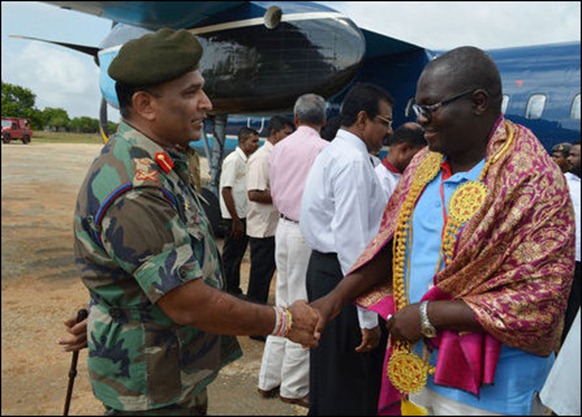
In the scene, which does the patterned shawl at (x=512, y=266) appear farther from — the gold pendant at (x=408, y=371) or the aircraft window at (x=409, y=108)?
the aircraft window at (x=409, y=108)

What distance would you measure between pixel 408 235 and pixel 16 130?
1.88 m

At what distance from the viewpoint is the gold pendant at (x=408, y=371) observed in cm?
158

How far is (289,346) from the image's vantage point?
134 inches

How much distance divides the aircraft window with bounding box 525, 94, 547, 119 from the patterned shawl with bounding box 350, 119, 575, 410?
19.4 feet

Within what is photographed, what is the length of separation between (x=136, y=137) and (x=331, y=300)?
3.25 ft

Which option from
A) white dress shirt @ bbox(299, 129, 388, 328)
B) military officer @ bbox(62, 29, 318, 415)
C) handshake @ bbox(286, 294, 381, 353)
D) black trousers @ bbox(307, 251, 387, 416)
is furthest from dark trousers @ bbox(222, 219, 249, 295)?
military officer @ bbox(62, 29, 318, 415)

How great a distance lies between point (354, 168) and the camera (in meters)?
2.62

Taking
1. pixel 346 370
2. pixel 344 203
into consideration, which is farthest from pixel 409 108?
pixel 346 370

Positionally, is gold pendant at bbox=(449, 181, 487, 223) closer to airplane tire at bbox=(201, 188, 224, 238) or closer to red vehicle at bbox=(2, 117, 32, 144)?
red vehicle at bbox=(2, 117, 32, 144)

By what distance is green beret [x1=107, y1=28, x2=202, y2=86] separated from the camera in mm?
1441

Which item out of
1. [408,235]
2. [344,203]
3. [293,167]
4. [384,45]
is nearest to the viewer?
[408,235]

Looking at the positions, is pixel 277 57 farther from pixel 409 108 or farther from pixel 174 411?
pixel 174 411

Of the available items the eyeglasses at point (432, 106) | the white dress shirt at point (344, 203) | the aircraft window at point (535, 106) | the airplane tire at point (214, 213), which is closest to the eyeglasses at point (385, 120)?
the white dress shirt at point (344, 203)

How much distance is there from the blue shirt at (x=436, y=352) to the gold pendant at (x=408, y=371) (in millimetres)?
28
